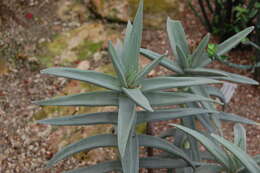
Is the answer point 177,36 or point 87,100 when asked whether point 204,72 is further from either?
point 87,100

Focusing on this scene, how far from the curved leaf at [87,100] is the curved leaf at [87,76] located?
0.04m

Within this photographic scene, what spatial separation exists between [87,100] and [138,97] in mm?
187

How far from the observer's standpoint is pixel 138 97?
106 centimetres

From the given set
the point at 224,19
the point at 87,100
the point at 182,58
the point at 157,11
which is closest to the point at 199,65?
the point at 182,58

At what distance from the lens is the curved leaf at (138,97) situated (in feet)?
3.32

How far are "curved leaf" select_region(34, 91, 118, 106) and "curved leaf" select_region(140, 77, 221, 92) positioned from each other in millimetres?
104

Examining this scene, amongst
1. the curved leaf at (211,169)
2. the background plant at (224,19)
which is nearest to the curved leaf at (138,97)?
the curved leaf at (211,169)

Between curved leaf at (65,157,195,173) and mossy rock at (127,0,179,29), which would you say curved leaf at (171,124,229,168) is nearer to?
curved leaf at (65,157,195,173)

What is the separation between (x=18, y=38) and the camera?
249 centimetres

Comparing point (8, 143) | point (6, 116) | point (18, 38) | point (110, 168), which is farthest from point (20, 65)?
point (110, 168)

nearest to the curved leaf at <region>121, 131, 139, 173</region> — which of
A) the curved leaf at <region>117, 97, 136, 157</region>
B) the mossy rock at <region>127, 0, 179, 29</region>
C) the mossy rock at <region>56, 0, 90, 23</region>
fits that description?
the curved leaf at <region>117, 97, 136, 157</region>

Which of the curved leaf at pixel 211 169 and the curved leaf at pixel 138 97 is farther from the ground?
the curved leaf at pixel 138 97

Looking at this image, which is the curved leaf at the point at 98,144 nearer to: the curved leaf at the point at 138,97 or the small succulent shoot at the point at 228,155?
the small succulent shoot at the point at 228,155

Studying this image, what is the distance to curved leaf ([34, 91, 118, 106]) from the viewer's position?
44.9 inches
